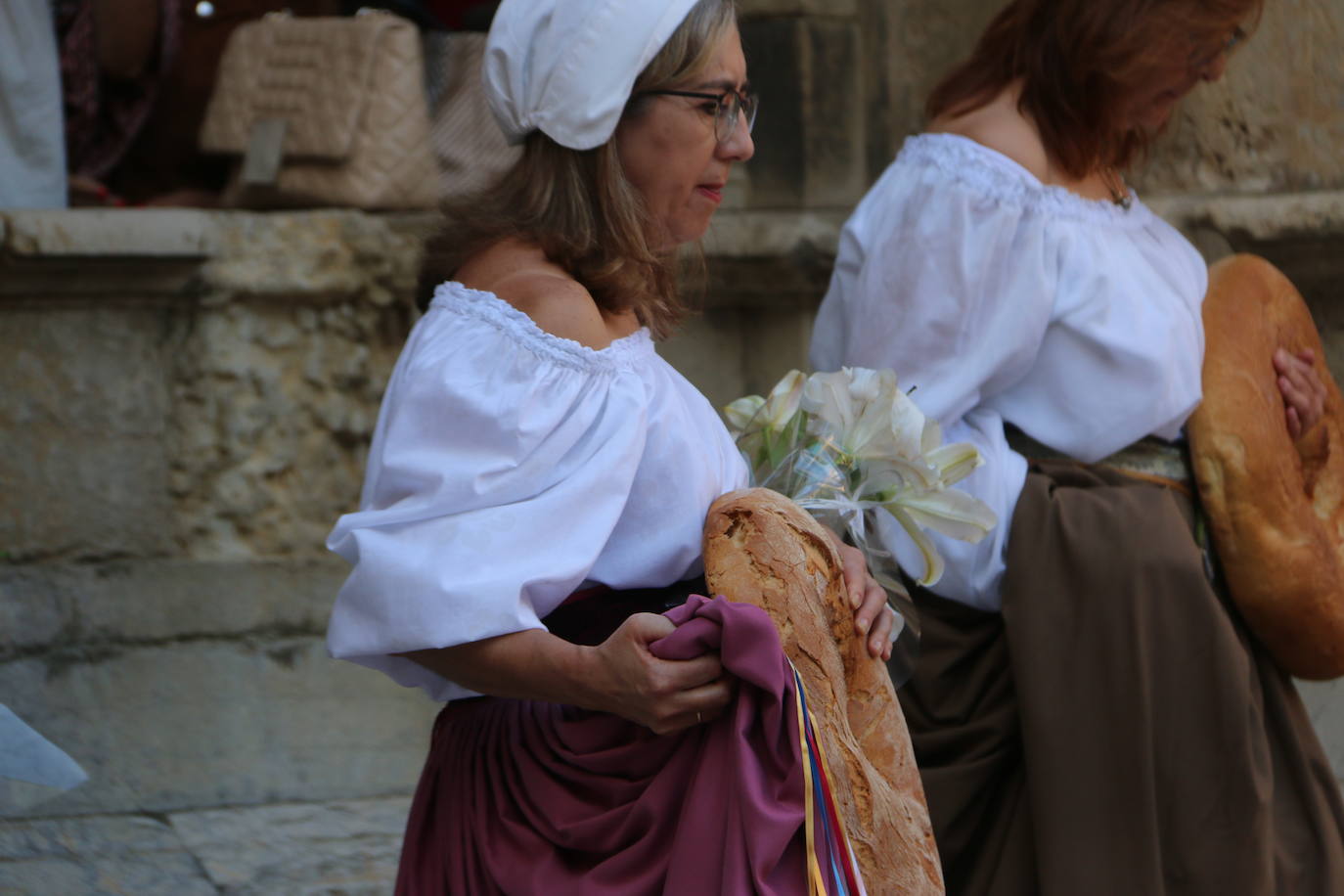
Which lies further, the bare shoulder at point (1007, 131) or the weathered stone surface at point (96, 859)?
the weathered stone surface at point (96, 859)

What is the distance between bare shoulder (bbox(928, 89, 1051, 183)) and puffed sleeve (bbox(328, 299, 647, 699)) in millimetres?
1196

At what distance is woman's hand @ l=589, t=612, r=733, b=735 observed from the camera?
168cm

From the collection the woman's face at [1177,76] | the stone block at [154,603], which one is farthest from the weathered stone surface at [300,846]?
the woman's face at [1177,76]

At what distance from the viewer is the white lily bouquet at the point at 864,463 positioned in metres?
2.21

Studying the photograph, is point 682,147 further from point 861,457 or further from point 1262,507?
point 1262,507

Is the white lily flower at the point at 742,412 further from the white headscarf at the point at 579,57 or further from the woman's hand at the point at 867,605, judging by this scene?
the white headscarf at the point at 579,57

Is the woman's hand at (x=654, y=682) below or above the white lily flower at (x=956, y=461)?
above

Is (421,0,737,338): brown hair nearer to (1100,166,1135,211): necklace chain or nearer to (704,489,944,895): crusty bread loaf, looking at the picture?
(704,489,944,895): crusty bread loaf

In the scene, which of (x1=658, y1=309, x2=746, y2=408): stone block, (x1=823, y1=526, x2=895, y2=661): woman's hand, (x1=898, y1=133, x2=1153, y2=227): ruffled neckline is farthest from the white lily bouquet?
(x1=658, y1=309, x2=746, y2=408): stone block

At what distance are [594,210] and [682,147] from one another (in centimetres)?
Result: 15

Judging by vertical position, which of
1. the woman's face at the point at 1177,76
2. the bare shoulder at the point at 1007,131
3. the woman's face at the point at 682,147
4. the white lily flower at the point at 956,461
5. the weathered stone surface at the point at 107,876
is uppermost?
the woman's face at the point at 682,147

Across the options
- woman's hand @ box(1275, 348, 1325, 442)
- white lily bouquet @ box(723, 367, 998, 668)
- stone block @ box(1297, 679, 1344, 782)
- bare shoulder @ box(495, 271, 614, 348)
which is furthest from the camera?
stone block @ box(1297, 679, 1344, 782)

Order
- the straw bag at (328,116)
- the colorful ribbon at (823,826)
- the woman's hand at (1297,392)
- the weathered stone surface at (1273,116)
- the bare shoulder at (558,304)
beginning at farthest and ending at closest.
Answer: the weathered stone surface at (1273,116) → the straw bag at (328,116) → the woman's hand at (1297,392) → the bare shoulder at (558,304) → the colorful ribbon at (823,826)

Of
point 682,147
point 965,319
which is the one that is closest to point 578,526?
point 682,147
